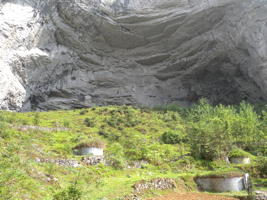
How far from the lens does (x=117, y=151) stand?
22.1 m

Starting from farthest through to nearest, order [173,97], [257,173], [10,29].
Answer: [173,97], [10,29], [257,173]

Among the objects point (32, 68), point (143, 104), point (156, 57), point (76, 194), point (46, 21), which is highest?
point (46, 21)

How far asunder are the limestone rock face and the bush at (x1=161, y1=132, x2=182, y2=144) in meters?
26.7

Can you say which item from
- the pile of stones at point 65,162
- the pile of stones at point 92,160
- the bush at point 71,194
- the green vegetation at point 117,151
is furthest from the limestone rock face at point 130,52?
the bush at point 71,194

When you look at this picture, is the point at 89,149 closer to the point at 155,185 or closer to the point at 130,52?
the point at 155,185

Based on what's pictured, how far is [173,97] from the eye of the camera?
203 ft

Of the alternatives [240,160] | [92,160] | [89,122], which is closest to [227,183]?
[240,160]

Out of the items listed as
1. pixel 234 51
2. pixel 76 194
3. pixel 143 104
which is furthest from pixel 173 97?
pixel 76 194

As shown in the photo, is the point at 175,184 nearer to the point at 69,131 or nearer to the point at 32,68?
the point at 69,131

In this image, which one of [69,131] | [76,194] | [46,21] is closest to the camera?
[76,194]

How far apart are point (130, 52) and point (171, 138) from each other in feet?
100

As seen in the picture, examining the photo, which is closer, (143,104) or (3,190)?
(3,190)

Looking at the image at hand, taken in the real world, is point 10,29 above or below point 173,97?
above

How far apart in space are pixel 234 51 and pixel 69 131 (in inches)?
1466
